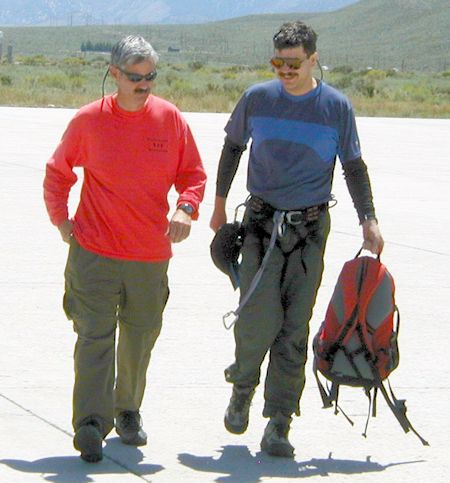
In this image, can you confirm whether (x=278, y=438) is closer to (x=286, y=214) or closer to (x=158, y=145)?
(x=286, y=214)

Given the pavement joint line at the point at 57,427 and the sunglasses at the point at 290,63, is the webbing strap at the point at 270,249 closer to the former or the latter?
the sunglasses at the point at 290,63

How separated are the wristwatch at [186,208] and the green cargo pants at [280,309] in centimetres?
Answer: 33

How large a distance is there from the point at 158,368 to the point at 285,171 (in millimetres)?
2004

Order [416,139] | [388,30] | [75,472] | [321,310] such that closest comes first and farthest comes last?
A: [75,472], [321,310], [416,139], [388,30]

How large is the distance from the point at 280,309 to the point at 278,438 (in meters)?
0.56

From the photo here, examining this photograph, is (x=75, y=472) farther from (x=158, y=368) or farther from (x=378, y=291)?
(x=158, y=368)

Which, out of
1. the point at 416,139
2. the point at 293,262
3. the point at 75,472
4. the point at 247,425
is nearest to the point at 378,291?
the point at 293,262

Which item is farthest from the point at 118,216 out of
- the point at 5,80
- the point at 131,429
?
the point at 5,80

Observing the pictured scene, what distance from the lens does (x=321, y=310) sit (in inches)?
385

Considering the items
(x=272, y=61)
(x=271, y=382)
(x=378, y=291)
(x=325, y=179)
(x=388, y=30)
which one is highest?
(x=272, y=61)

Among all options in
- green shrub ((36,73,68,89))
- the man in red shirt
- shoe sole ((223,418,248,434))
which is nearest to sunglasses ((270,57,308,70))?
the man in red shirt

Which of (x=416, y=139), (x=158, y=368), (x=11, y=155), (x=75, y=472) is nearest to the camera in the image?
(x=75, y=472)

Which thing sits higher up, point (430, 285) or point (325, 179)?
point (325, 179)

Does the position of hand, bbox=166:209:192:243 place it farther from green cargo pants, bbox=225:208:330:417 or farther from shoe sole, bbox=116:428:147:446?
shoe sole, bbox=116:428:147:446
